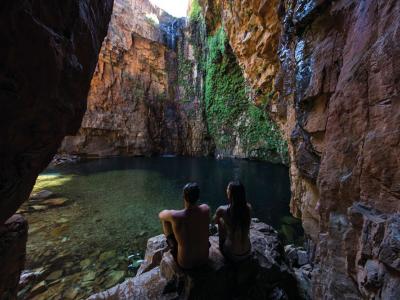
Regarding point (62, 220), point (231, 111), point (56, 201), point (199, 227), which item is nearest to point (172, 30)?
point (231, 111)

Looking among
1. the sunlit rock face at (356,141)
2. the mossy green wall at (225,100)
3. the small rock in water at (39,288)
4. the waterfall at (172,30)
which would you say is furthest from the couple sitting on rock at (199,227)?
the waterfall at (172,30)

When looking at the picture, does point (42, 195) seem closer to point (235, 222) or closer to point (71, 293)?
point (71, 293)

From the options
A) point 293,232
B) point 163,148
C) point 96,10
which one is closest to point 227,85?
point 163,148

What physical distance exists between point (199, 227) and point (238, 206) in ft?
1.55

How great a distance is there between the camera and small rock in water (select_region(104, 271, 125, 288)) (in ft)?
12.5

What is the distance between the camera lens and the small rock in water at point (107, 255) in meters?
4.57

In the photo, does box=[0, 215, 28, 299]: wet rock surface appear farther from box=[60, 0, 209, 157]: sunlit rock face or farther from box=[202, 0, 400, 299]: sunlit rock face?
box=[60, 0, 209, 157]: sunlit rock face

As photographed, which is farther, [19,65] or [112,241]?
[112,241]

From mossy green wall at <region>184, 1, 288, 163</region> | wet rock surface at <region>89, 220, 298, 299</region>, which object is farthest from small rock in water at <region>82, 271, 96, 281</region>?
mossy green wall at <region>184, 1, 288, 163</region>

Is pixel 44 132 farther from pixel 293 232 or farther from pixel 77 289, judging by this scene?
pixel 293 232

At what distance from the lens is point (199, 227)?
228 cm

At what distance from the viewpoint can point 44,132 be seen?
204 cm

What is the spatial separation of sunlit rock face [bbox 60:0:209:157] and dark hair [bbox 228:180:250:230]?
79.0 feet

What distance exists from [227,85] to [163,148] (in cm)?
1112
